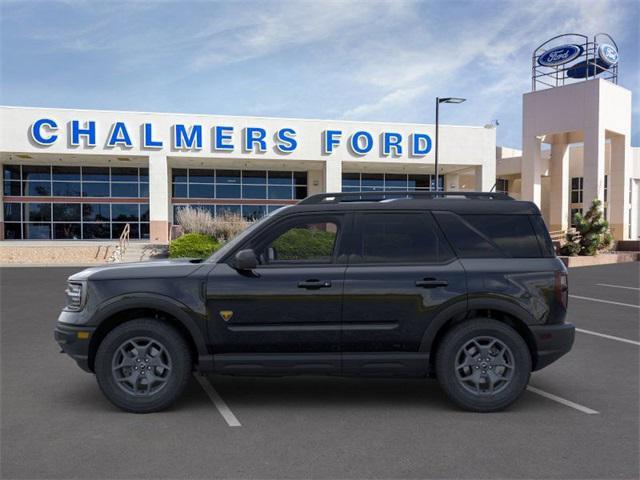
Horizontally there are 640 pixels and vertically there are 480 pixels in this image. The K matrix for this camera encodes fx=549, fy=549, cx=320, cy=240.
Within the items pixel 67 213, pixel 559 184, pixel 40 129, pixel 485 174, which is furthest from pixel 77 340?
pixel 559 184

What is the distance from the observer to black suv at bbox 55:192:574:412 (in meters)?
4.89

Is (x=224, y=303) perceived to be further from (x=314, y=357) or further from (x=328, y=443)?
(x=328, y=443)

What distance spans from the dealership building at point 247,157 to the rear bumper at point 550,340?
27856 mm

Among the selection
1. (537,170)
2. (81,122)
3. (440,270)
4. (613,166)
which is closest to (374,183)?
(537,170)

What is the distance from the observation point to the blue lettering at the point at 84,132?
29.6 metres

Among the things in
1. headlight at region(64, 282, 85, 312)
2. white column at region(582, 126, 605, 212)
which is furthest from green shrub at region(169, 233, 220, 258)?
white column at region(582, 126, 605, 212)

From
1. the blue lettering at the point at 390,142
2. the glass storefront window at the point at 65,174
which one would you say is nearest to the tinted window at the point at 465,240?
the blue lettering at the point at 390,142

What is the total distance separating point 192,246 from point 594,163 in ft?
74.2

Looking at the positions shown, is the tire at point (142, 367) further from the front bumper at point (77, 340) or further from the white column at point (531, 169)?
the white column at point (531, 169)

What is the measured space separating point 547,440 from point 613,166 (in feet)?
111

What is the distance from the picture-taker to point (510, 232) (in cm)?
514

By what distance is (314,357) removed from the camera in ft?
16.1

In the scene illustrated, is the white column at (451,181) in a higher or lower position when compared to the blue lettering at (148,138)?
lower

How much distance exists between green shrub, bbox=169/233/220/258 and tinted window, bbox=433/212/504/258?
1697 centimetres
